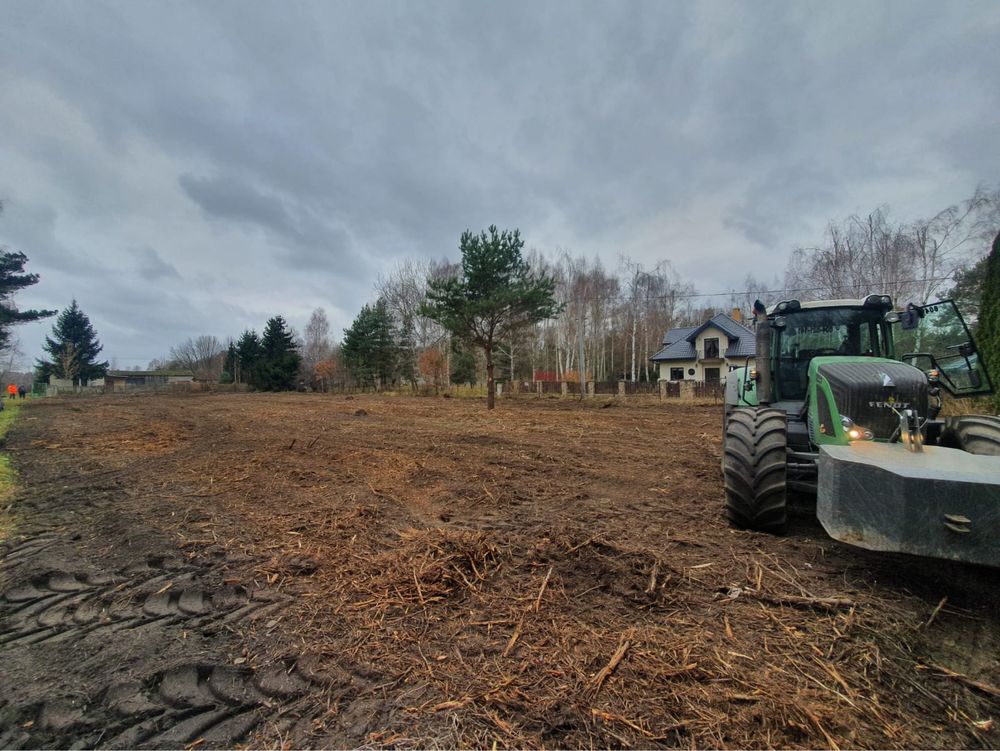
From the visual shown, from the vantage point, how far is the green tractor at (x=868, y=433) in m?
2.46

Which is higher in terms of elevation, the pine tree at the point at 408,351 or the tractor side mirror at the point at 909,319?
the pine tree at the point at 408,351

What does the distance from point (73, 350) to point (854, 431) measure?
221ft

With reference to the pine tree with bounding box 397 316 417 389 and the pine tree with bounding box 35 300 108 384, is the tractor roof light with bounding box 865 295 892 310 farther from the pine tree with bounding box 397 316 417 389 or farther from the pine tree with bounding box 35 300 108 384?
the pine tree with bounding box 35 300 108 384

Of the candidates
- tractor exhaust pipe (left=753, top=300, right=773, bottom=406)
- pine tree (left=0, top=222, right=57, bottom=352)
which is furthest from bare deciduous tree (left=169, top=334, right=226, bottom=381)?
tractor exhaust pipe (left=753, top=300, right=773, bottom=406)

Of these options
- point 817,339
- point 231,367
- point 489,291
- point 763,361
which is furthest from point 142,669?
point 231,367

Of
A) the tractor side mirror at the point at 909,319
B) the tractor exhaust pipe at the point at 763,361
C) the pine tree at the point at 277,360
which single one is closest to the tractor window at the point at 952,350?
the tractor side mirror at the point at 909,319

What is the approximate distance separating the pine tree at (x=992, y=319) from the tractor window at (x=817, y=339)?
8042 millimetres

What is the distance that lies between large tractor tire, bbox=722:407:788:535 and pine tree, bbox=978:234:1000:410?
9.97m

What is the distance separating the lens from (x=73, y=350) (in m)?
48.2

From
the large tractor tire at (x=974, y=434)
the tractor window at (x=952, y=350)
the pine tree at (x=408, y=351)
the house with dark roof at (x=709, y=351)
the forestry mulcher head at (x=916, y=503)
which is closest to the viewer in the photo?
the forestry mulcher head at (x=916, y=503)

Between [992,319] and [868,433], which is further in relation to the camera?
[992,319]

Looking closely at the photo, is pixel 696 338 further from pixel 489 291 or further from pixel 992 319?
pixel 992 319

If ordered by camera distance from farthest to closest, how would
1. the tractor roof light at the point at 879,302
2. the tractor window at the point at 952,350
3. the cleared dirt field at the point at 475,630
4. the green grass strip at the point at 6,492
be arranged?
the tractor roof light at the point at 879,302
the green grass strip at the point at 6,492
the tractor window at the point at 952,350
the cleared dirt field at the point at 475,630

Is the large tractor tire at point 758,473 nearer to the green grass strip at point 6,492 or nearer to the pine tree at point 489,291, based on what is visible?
the green grass strip at point 6,492
